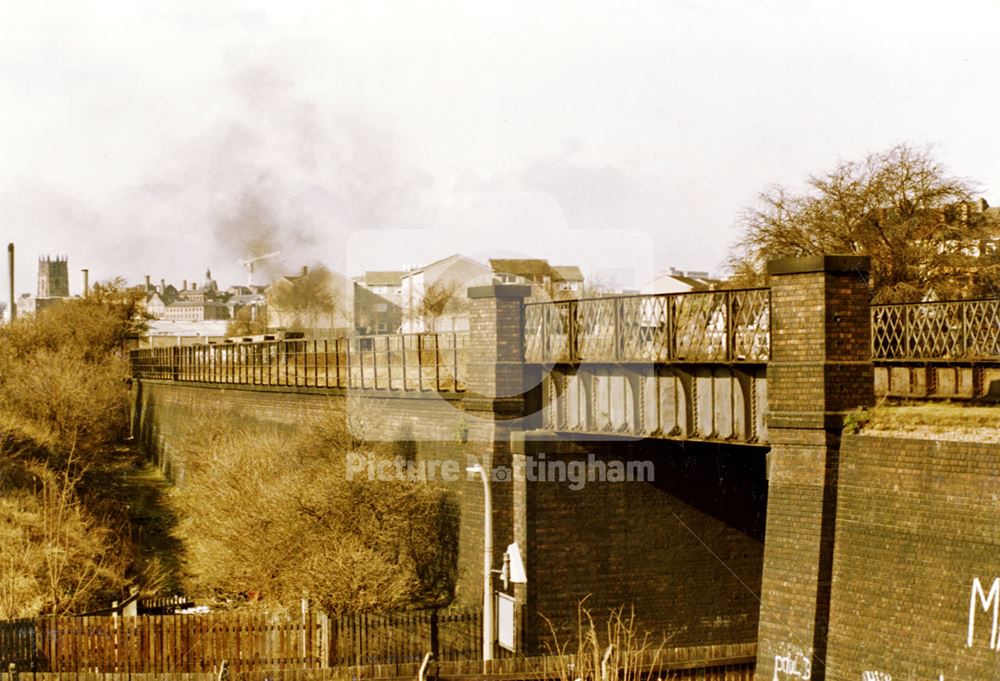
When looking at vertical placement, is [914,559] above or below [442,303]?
below

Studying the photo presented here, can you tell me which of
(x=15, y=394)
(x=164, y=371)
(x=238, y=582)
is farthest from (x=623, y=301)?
(x=164, y=371)

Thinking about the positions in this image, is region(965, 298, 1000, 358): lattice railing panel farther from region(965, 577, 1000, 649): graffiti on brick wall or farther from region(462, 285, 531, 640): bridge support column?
region(462, 285, 531, 640): bridge support column

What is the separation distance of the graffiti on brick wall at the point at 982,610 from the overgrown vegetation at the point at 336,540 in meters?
10.9

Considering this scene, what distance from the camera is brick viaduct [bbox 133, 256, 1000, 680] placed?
12148 millimetres

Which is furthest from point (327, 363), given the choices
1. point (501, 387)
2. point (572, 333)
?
point (572, 333)

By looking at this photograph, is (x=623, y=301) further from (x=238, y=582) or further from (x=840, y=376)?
(x=238, y=582)

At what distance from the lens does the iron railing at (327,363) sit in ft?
78.8

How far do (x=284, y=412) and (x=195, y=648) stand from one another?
13.0 m

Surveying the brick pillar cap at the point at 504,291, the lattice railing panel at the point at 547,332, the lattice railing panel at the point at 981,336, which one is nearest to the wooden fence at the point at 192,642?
the lattice railing panel at the point at 547,332

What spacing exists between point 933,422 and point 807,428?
143 centimetres

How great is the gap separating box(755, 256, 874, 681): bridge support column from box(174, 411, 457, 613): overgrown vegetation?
8520 mm

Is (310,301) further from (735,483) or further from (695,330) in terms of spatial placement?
(695,330)

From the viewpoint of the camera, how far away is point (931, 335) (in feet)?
67.7

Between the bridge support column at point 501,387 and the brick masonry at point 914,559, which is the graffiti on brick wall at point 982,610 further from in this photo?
the bridge support column at point 501,387
